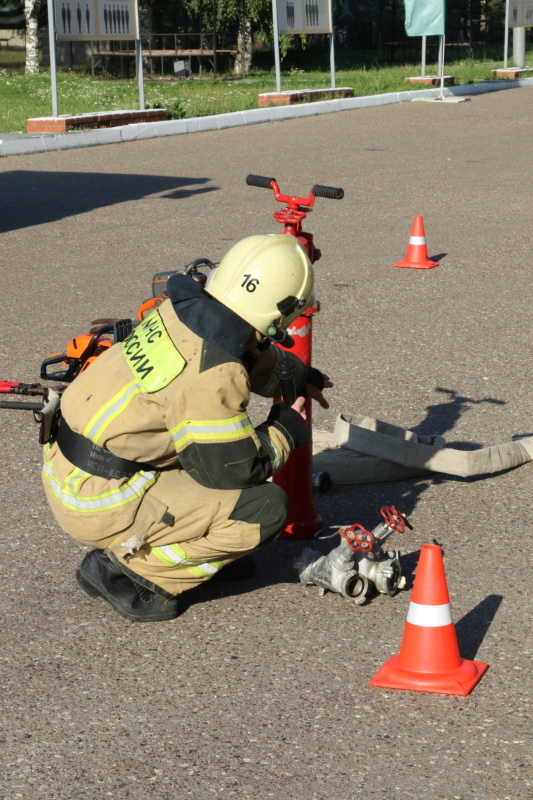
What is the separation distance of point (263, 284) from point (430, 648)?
1174 millimetres

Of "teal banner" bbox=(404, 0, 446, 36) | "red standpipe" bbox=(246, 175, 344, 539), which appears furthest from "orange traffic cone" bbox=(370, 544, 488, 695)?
"teal banner" bbox=(404, 0, 446, 36)

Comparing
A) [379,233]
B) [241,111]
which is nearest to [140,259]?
[379,233]

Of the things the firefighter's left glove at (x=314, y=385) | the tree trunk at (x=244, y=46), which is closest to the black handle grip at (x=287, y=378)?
the firefighter's left glove at (x=314, y=385)

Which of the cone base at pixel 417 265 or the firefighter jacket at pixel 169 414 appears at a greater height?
the firefighter jacket at pixel 169 414

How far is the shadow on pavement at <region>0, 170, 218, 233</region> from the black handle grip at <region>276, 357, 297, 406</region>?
7.43m

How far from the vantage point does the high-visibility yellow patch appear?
3.36 m

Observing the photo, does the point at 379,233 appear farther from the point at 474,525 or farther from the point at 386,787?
the point at 386,787

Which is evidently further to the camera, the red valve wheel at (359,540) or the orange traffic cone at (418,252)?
the orange traffic cone at (418,252)

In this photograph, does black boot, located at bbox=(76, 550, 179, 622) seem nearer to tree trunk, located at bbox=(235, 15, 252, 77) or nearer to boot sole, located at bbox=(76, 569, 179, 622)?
boot sole, located at bbox=(76, 569, 179, 622)

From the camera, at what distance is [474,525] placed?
4.36m

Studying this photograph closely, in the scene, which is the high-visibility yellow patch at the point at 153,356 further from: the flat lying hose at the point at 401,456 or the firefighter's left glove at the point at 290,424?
the flat lying hose at the point at 401,456

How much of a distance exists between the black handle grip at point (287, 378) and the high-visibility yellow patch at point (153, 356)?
0.43m

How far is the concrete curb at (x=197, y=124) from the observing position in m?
15.7

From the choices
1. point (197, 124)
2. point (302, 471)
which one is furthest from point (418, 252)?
point (197, 124)
